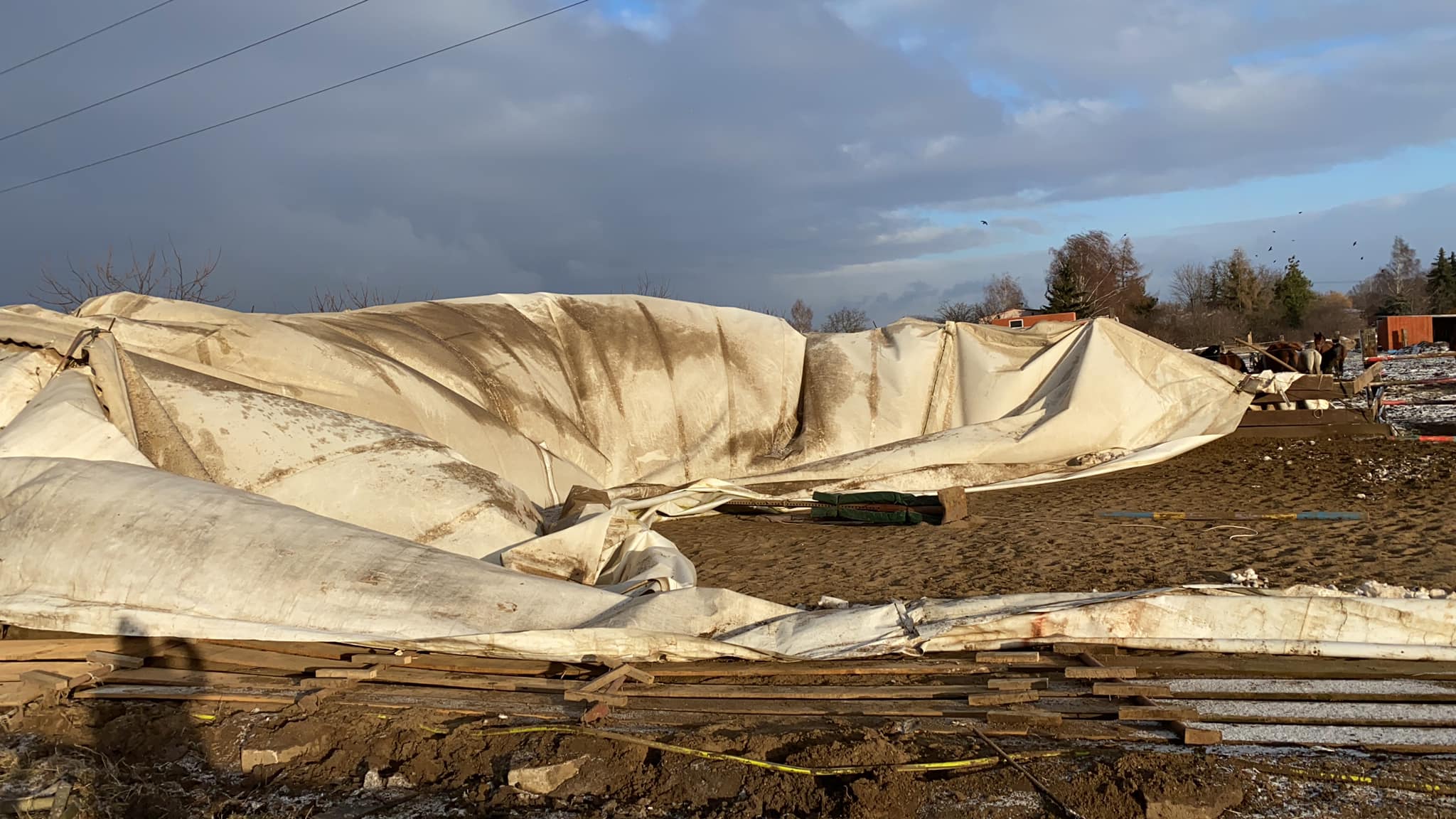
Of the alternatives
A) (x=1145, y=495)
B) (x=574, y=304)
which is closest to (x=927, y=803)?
(x=1145, y=495)

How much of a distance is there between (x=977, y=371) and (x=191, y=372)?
20.7ft

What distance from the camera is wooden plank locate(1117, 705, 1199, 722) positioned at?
2.84 metres

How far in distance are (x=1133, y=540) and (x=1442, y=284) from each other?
51.7 meters

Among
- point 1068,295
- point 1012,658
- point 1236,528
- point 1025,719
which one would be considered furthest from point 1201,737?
point 1068,295

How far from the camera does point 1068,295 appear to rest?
1401 inches

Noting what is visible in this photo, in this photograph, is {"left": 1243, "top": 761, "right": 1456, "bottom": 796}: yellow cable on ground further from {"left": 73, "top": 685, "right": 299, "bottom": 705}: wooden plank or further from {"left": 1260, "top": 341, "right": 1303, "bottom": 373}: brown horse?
{"left": 1260, "top": 341, "right": 1303, "bottom": 373}: brown horse

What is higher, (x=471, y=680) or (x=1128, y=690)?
(x=471, y=680)

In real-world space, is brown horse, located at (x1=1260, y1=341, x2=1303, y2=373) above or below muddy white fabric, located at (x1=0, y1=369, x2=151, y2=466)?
below

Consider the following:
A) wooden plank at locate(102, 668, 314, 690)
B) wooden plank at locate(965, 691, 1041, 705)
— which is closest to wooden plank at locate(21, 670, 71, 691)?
wooden plank at locate(102, 668, 314, 690)

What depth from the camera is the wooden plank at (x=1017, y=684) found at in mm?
3182

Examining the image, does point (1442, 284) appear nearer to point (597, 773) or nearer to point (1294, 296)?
point (1294, 296)

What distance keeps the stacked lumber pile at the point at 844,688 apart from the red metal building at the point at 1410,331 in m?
33.4

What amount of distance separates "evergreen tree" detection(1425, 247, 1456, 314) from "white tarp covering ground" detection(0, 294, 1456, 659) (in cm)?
4588

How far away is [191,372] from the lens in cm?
562
